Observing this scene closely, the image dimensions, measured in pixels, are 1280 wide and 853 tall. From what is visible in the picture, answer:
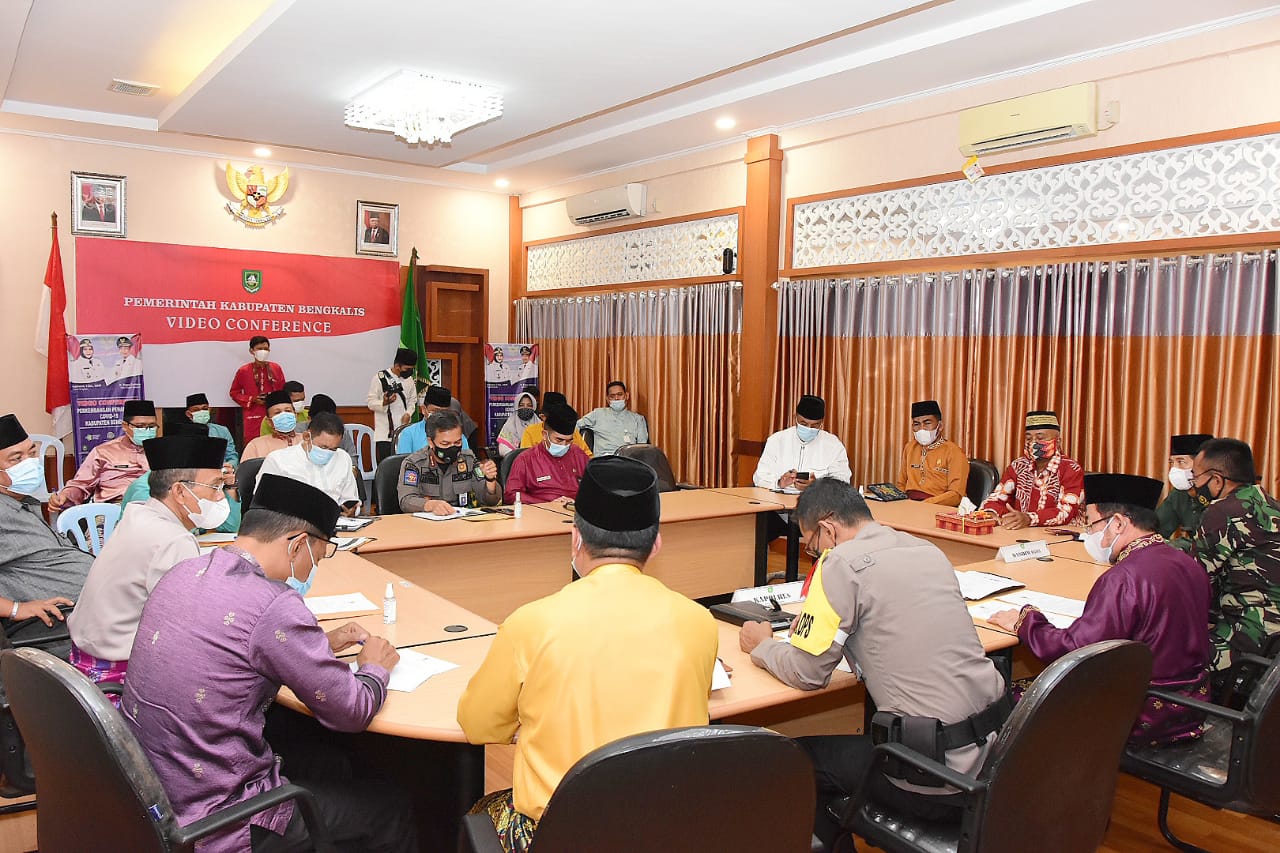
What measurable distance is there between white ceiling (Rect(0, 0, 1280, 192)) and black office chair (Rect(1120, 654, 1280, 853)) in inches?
139

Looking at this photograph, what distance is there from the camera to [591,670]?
1.72 m

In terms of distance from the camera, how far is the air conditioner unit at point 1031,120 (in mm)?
5199

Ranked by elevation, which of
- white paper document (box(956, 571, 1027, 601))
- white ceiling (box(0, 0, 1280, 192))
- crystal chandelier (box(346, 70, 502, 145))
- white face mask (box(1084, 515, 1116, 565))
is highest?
white ceiling (box(0, 0, 1280, 192))

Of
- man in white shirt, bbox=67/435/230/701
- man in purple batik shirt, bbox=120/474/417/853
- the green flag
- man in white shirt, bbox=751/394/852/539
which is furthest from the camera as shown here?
the green flag

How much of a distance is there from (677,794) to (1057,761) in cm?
103

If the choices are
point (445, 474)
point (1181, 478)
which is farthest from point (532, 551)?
point (1181, 478)

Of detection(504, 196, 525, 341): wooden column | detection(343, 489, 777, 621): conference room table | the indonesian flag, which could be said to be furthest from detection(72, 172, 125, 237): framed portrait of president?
detection(343, 489, 777, 621): conference room table

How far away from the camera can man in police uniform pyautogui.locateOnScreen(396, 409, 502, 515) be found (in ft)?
16.7

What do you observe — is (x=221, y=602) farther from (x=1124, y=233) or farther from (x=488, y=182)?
(x=488, y=182)

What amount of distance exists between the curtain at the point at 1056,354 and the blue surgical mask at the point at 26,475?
505 centimetres

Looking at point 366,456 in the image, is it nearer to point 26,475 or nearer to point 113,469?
point 113,469

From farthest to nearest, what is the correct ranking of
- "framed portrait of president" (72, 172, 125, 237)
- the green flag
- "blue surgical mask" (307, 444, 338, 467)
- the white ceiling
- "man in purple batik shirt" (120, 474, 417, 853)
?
the green flag
"framed portrait of president" (72, 172, 125, 237)
"blue surgical mask" (307, 444, 338, 467)
the white ceiling
"man in purple batik shirt" (120, 474, 417, 853)

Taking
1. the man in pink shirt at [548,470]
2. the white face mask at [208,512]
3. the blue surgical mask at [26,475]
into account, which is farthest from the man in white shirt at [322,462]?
the white face mask at [208,512]

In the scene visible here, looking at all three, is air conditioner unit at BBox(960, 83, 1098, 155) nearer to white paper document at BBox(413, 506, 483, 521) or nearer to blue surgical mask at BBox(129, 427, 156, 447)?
white paper document at BBox(413, 506, 483, 521)
